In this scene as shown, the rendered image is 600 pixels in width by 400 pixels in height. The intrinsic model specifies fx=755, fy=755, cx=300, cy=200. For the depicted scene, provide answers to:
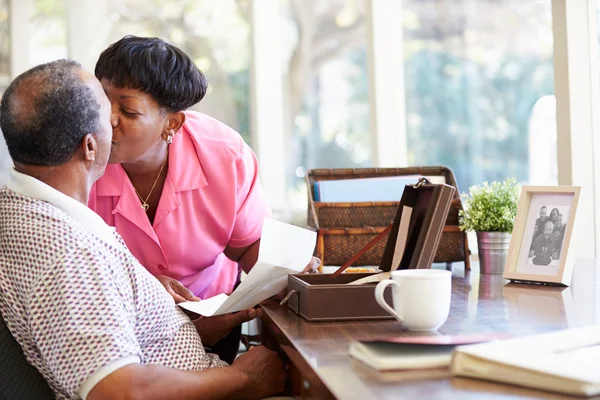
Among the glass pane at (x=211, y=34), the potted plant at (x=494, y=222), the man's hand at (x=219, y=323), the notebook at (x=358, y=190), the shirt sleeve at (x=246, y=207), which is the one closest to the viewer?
the man's hand at (x=219, y=323)

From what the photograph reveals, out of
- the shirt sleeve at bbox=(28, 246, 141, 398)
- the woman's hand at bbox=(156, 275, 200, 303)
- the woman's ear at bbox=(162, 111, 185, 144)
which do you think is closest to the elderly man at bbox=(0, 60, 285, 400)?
the shirt sleeve at bbox=(28, 246, 141, 398)

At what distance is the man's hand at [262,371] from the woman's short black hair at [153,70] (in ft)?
2.55

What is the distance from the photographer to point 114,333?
1183 mm

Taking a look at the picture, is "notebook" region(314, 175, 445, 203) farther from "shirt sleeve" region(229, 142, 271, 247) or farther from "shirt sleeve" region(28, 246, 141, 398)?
"shirt sleeve" region(28, 246, 141, 398)

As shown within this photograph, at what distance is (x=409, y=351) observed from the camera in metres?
1.07

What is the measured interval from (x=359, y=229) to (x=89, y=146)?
1075 mm

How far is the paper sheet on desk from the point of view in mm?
1520

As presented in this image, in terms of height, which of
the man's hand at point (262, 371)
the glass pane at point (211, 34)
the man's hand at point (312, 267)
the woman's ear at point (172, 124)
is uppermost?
the glass pane at point (211, 34)

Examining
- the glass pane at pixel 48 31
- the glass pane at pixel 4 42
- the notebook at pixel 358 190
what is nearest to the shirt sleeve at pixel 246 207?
the notebook at pixel 358 190

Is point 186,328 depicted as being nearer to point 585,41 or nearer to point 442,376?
point 442,376

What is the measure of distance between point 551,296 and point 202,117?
115 centimetres

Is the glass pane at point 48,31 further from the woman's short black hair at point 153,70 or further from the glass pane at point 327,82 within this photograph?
the woman's short black hair at point 153,70

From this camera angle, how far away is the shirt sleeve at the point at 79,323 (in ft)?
3.81

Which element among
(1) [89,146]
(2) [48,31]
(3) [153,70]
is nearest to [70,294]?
(1) [89,146]
